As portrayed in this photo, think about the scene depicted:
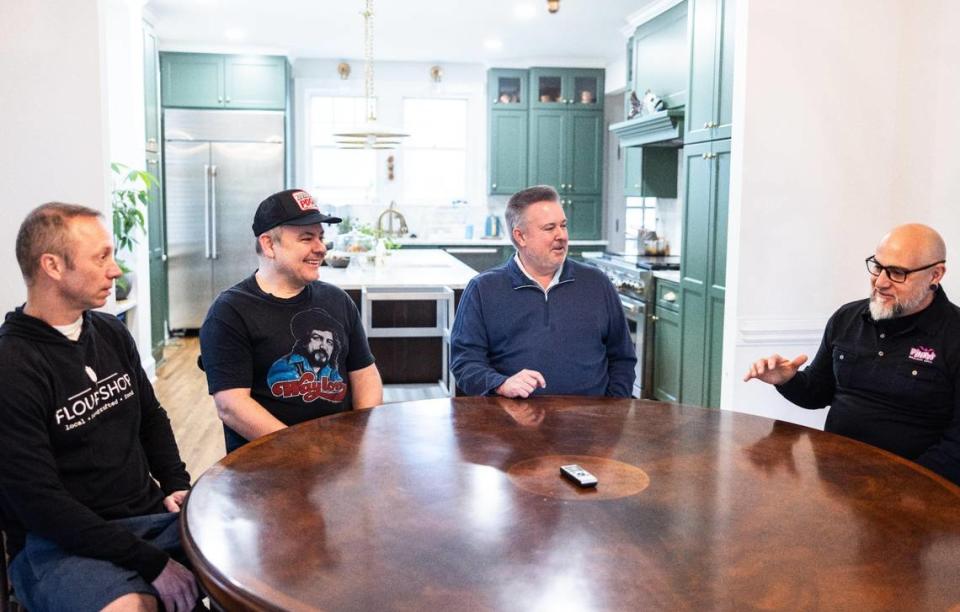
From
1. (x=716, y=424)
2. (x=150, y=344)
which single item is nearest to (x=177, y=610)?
(x=716, y=424)

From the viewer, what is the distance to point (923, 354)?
2.38m

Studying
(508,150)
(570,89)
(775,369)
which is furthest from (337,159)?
(775,369)

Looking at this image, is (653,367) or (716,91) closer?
(716,91)

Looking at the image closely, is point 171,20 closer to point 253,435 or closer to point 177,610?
point 253,435

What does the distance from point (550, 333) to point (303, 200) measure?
0.88 m

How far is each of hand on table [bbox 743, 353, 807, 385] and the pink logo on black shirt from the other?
287mm

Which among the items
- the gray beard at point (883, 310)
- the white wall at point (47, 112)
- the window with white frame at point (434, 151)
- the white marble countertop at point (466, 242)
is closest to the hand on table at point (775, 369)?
the gray beard at point (883, 310)

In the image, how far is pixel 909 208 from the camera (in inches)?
146

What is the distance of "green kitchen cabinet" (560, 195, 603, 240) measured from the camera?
358 inches

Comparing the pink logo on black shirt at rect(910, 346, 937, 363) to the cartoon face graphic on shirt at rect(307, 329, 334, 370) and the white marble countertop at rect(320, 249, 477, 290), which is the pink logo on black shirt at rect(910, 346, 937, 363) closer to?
the cartoon face graphic on shirt at rect(307, 329, 334, 370)

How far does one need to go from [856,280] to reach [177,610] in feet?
10.4

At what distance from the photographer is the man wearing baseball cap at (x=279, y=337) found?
234cm

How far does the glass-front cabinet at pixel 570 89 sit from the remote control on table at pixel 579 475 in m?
7.59

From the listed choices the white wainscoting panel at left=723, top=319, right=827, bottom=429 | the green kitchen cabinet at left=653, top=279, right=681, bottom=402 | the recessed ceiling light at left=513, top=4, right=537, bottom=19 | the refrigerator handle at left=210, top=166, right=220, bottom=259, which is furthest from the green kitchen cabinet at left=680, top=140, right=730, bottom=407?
the refrigerator handle at left=210, top=166, right=220, bottom=259
